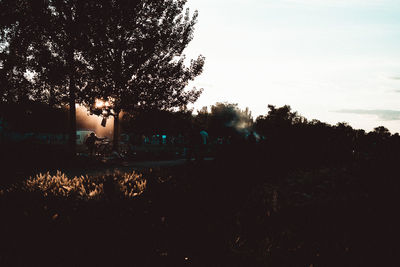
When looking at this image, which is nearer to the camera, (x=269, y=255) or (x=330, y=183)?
(x=269, y=255)

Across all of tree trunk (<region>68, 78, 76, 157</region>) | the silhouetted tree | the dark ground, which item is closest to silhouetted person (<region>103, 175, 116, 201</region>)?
the dark ground

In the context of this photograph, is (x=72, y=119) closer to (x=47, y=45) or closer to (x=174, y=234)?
(x=47, y=45)

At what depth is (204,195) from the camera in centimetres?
562

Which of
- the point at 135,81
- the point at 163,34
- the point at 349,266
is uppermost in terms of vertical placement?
the point at 163,34

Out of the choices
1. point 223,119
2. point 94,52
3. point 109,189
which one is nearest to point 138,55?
point 94,52

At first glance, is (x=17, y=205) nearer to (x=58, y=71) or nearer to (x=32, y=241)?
(x=32, y=241)

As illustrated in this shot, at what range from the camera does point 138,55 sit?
20781mm

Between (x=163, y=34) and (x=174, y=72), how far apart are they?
9.14 feet

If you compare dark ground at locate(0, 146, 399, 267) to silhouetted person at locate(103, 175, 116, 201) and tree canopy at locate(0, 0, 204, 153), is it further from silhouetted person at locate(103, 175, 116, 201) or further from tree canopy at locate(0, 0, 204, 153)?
tree canopy at locate(0, 0, 204, 153)

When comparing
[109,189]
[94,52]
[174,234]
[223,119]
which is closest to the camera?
[174,234]

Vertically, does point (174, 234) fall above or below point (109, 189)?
below

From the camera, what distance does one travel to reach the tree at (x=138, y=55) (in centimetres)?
1919

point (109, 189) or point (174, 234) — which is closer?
point (174, 234)

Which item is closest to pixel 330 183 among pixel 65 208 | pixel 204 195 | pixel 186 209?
pixel 204 195
